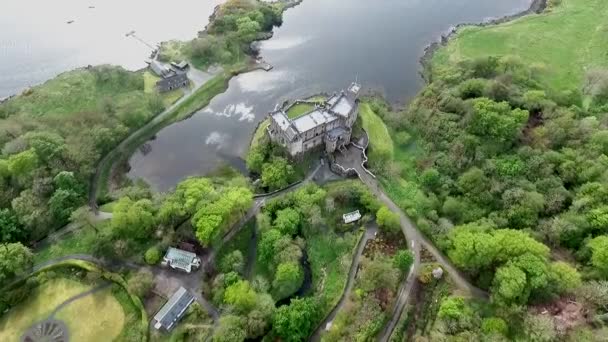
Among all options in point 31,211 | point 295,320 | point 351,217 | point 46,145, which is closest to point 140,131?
point 46,145

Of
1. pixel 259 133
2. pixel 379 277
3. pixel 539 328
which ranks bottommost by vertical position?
pixel 379 277

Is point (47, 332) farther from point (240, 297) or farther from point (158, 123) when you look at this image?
point (158, 123)

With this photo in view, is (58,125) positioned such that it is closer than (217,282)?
No

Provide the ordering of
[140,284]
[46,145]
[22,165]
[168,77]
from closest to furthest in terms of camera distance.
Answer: [140,284] < [22,165] < [46,145] < [168,77]

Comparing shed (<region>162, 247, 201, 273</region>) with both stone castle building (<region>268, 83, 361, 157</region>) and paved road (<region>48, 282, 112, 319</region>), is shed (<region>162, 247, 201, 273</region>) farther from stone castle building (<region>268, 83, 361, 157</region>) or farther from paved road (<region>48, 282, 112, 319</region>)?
stone castle building (<region>268, 83, 361, 157</region>)

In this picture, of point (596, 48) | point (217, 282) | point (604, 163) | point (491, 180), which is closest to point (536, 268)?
point (491, 180)

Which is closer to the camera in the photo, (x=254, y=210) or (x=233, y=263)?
(x=233, y=263)

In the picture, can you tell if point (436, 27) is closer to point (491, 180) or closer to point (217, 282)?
point (491, 180)
